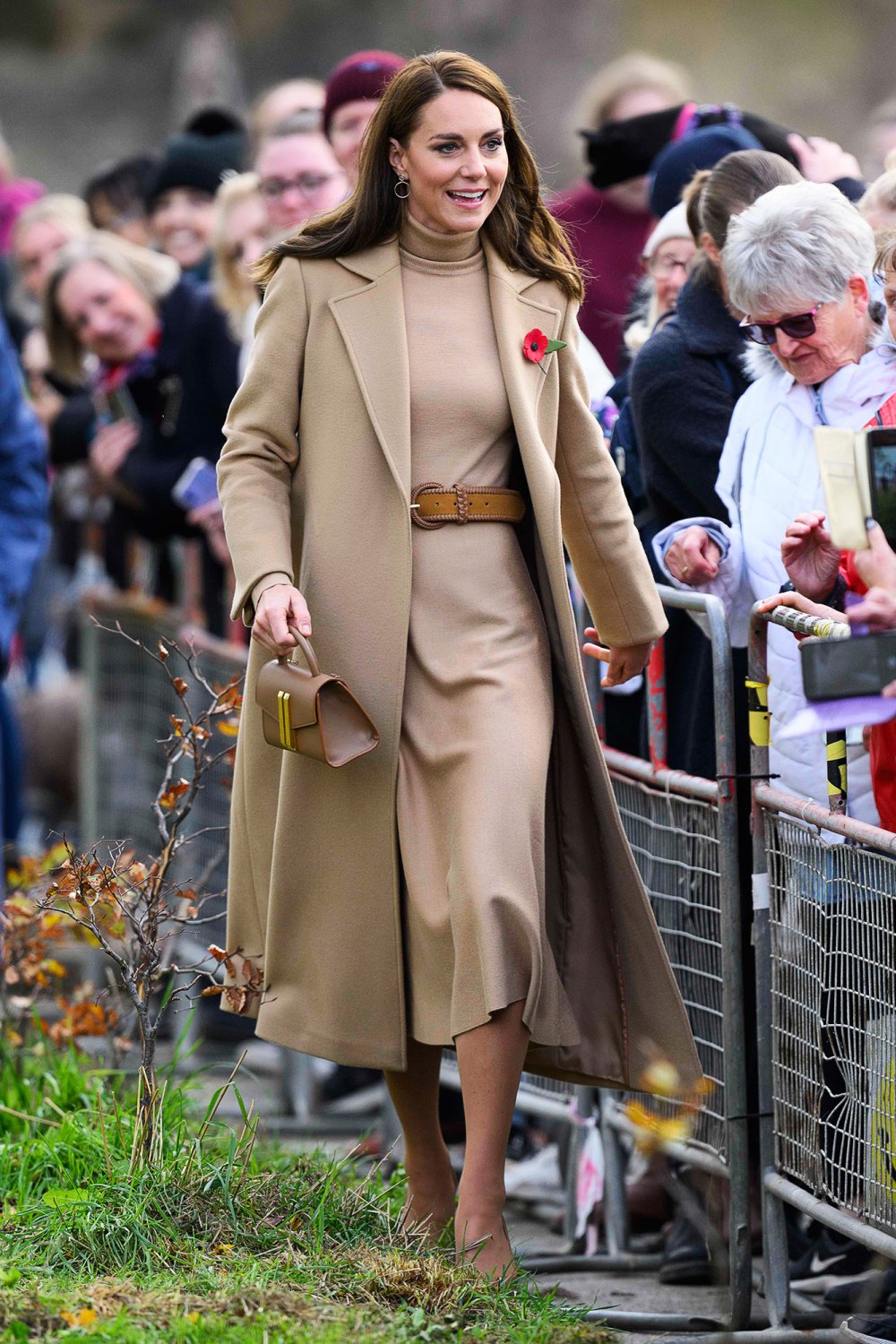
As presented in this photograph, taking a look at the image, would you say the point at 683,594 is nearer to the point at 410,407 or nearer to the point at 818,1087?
the point at 410,407

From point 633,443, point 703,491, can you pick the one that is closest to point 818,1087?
point 703,491

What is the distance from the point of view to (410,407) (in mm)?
4465

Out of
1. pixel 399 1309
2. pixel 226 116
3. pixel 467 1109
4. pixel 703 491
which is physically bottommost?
pixel 399 1309

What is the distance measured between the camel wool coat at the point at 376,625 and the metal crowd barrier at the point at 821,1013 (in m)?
0.22

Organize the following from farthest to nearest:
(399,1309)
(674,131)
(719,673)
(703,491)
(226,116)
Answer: (226,116), (674,131), (703,491), (719,673), (399,1309)

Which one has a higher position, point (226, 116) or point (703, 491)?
point (226, 116)

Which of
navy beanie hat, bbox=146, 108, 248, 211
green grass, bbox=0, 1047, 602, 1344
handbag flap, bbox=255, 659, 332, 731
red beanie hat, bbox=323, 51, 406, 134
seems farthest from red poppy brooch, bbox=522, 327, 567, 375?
navy beanie hat, bbox=146, 108, 248, 211

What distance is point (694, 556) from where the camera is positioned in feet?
15.8

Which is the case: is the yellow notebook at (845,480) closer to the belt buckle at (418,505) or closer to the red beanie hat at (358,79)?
the belt buckle at (418,505)

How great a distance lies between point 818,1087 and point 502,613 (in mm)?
1094

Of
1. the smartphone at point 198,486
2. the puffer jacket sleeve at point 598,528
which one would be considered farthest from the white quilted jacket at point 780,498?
the smartphone at point 198,486

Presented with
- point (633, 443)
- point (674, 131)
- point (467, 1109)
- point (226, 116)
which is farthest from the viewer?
point (226, 116)

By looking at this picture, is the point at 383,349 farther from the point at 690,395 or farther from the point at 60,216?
the point at 60,216

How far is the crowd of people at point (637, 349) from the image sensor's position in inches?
183
